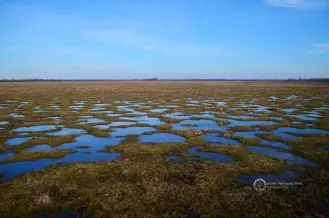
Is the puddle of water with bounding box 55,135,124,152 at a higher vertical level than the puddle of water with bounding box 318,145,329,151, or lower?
lower

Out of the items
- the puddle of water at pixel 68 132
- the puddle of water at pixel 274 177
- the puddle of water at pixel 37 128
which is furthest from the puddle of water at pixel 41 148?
the puddle of water at pixel 274 177

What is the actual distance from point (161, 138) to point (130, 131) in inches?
182

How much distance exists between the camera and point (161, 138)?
2231cm

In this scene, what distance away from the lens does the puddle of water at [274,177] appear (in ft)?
43.3

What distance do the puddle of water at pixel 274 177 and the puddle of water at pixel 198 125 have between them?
12137 mm

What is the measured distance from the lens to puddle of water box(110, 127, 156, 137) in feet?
80.1

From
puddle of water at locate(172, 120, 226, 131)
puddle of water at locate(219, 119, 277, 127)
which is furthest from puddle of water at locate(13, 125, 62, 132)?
puddle of water at locate(219, 119, 277, 127)

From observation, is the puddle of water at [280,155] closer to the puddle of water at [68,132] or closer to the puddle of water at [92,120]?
the puddle of water at [68,132]

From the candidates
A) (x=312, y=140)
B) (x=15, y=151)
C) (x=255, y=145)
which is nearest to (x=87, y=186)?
(x=15, y=151)

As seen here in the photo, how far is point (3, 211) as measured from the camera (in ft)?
33.1

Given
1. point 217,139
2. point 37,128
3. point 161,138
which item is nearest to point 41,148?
point 37,128

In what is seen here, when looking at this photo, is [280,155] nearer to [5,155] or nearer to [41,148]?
[41,148]

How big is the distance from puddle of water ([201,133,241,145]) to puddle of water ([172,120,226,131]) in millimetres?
3030

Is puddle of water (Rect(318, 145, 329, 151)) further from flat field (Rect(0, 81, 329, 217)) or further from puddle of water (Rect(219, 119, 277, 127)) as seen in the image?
puddle of water (Rect(219, 119, 277, 127))
